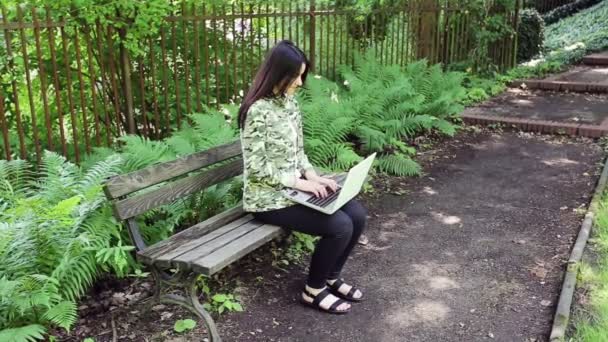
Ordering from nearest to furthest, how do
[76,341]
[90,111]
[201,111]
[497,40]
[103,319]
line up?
[76,341] → [103,319] → [90,111] → [201,111] → [497,40]

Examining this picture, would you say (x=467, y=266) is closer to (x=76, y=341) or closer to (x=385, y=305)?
(x=385, y=305)

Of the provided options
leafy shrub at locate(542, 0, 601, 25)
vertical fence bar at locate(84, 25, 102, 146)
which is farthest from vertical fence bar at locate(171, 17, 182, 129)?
leafy shrub at locate(542, 0, 601, 25)

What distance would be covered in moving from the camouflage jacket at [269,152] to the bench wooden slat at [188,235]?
220 mm

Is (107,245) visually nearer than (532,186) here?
Yes

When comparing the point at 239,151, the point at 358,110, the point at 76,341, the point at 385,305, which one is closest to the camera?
the point at 76,341

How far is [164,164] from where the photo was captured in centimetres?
369

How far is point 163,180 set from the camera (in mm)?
3711

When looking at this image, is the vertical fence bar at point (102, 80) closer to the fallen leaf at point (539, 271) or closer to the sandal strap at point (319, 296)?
the sandal strap at point (319, 296)

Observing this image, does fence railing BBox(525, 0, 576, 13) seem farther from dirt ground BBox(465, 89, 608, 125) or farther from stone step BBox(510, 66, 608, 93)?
dirt ground BBox(465, 89, 608, 125)

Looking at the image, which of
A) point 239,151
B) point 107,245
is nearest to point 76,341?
point 107,245

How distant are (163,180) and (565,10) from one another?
21560 mm

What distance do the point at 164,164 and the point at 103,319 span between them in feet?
3.33

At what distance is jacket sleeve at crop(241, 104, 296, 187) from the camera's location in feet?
12.1

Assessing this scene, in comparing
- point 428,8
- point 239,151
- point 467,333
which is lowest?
point 467,333
